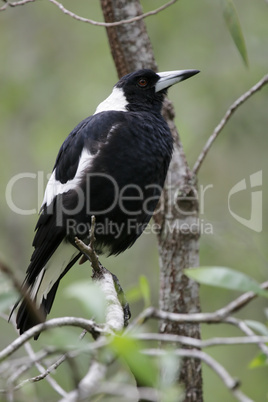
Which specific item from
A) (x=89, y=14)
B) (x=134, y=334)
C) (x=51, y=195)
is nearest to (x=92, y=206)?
(x=51, y=195)

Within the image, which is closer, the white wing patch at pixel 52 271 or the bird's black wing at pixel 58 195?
the bird's black wing at pixel 58 195

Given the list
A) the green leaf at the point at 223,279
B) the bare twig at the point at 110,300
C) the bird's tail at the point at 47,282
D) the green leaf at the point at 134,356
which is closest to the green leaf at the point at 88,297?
the green leaf at the point at 134,356

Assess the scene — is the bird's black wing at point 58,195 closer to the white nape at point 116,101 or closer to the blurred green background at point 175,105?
the white nape at point 116,101

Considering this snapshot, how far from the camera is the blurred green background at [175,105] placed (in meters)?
4.01

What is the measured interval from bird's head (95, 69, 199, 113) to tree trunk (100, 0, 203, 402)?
16 centimetres

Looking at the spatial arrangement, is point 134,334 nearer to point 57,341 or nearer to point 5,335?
point 57,341

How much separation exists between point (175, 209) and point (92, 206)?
378 mm

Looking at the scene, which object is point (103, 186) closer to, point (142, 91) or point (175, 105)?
point (142, 91)

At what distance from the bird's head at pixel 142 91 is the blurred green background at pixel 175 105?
0.82 meters

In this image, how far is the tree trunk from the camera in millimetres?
2480

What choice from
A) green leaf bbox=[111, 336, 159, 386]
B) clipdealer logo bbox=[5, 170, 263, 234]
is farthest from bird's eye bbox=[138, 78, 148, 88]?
green leaf bbox=[111, 336, 159, 386]

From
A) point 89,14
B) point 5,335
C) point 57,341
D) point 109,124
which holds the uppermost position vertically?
point 89,14

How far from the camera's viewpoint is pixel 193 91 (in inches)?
176

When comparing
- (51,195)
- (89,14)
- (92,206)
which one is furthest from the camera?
(89,14)
